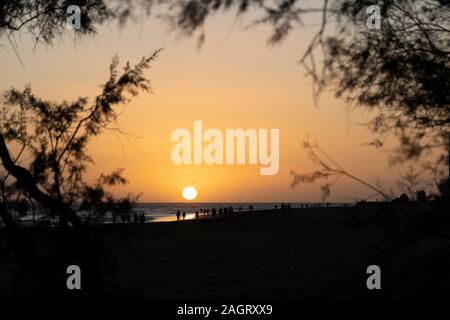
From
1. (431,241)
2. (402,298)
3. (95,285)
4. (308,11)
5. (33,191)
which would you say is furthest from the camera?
(431,241)

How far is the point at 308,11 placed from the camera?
4676mm

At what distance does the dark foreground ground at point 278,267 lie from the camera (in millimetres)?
7172

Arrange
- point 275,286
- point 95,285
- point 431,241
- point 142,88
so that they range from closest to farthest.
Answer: point 95,285 < point 142,88 < point 275,286 < point 431,241

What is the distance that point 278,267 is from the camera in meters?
15.7

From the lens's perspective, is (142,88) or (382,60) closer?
(382,60)

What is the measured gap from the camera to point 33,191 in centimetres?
585

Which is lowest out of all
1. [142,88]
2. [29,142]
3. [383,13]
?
[29,142]

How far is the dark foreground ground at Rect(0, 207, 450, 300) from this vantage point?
717cm

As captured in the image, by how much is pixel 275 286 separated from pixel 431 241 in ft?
27.2

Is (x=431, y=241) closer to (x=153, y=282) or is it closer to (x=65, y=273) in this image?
(x=153, y=282)

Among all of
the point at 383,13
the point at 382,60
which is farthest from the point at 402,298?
the point at 383,13
